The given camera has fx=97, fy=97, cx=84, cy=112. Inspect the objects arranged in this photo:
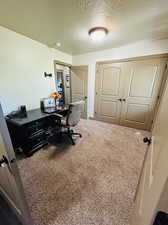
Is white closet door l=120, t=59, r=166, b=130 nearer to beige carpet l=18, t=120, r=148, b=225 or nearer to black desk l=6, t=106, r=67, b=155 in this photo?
beige carpet l=18, t=120, r=148, b=225

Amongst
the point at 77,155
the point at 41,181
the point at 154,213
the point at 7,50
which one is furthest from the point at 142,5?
the point at 41,181

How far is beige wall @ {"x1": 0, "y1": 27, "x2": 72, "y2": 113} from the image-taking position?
77.0 inches

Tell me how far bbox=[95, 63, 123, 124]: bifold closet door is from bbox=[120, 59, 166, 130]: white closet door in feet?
0.64

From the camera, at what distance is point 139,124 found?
10.2 feet

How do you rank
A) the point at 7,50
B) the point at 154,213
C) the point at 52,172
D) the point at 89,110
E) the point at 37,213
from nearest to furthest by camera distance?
the point at 154,213 < the point at 37,213 < the point at 52,172 < the point at 7,50 < the point at 89,110

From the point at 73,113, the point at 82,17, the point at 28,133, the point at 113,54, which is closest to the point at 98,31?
the point at 82,17

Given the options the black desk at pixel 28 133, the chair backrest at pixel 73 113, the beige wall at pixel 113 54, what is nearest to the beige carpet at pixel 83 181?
the black desk at pixel 28 133

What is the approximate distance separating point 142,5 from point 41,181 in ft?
9.51

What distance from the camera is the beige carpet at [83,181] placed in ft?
3.54

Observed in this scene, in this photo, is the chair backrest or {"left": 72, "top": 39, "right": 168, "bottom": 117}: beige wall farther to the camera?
{"left": 72, "top": 39, "right": 168, "bottom": 117}: beige wall

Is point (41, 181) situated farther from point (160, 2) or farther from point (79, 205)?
point (160, 2)

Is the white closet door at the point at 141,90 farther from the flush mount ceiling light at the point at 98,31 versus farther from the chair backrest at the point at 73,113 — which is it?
the chair backrest at the point at 73,113

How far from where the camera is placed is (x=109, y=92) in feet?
11.1

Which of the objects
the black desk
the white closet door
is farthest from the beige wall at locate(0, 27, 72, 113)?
the white closet door
